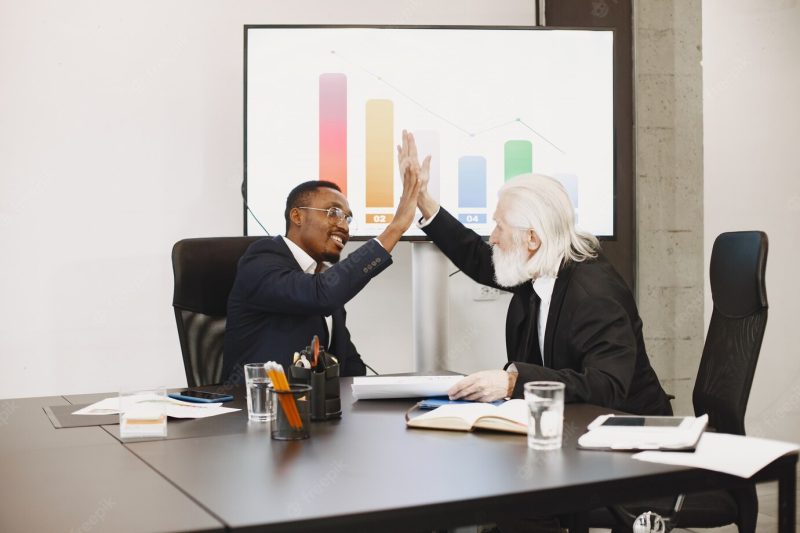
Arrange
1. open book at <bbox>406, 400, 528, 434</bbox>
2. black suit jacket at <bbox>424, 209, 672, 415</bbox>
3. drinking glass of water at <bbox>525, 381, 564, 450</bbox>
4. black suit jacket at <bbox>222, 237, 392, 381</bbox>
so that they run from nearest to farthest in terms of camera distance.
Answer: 1. drinking glass of water at <bbox>525, 381, 564, 450</bbox>
2. open book at <bbox>406, 400, 528, 434</bbox>
3. black suit jacket at <bbox>424, 209, 672, 415</bbox>
4. black suit jacket at <bbox>222, 237, 392, 381</bbox>

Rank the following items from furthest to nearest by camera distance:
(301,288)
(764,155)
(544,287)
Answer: (764,155), (301,288), (544,287)

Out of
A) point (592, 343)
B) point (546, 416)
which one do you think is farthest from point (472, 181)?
point (546, 416)

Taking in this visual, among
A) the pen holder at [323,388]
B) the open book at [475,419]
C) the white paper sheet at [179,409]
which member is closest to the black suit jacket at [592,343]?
the open book at [475,419]

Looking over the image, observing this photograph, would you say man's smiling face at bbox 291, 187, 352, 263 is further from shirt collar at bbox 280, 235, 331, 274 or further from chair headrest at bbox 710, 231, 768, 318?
chair headrest at bbox 710, 231, 768, 318

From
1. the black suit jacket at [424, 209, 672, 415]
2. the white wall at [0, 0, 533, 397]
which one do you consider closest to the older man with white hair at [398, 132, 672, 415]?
the black suit jacket at [424, 209, 672, 415]

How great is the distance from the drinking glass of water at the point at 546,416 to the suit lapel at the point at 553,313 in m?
0.90

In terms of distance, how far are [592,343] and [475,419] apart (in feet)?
2.30

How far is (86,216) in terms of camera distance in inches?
144

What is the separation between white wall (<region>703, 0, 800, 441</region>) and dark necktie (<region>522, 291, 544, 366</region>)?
1869 mm

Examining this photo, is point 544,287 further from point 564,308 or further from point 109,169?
point 109,169

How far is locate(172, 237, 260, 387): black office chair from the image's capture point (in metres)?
2.81

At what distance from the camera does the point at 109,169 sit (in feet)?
12.0

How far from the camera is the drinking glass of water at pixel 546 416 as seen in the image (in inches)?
57.7

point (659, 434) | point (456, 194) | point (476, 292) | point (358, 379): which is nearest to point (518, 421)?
point (659, 434)
